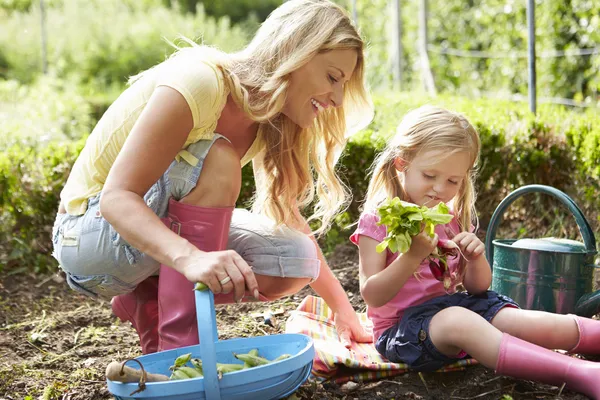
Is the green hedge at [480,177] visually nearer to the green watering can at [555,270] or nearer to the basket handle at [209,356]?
the green watering can at [555,270]

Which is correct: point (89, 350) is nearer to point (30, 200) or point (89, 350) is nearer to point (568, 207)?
point (30, 200)

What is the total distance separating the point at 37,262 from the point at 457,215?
244cm

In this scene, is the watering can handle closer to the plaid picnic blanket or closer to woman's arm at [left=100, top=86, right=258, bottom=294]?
the plaid picnic blanket

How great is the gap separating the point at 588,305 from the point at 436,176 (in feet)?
2.20

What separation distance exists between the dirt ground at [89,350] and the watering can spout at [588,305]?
1.45 feet

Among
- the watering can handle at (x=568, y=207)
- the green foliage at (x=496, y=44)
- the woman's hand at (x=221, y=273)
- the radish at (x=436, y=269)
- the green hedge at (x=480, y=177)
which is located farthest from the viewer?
the green foliage at (x=496, y=44)

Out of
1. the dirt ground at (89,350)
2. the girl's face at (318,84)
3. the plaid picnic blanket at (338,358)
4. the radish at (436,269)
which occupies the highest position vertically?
the girl's face at (318,84)

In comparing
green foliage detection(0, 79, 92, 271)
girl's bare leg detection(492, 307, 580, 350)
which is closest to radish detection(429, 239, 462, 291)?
girl's bare leg detection(492, 307, 580, 350)

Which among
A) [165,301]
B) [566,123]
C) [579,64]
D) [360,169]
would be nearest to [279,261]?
[165,301]

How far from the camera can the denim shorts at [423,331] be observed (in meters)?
2.30

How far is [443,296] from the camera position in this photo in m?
2.43

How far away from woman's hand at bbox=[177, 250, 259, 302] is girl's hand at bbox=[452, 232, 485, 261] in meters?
0.81

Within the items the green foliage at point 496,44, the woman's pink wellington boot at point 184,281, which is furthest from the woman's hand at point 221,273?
the green foliage at point 496,44

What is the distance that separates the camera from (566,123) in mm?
4184
